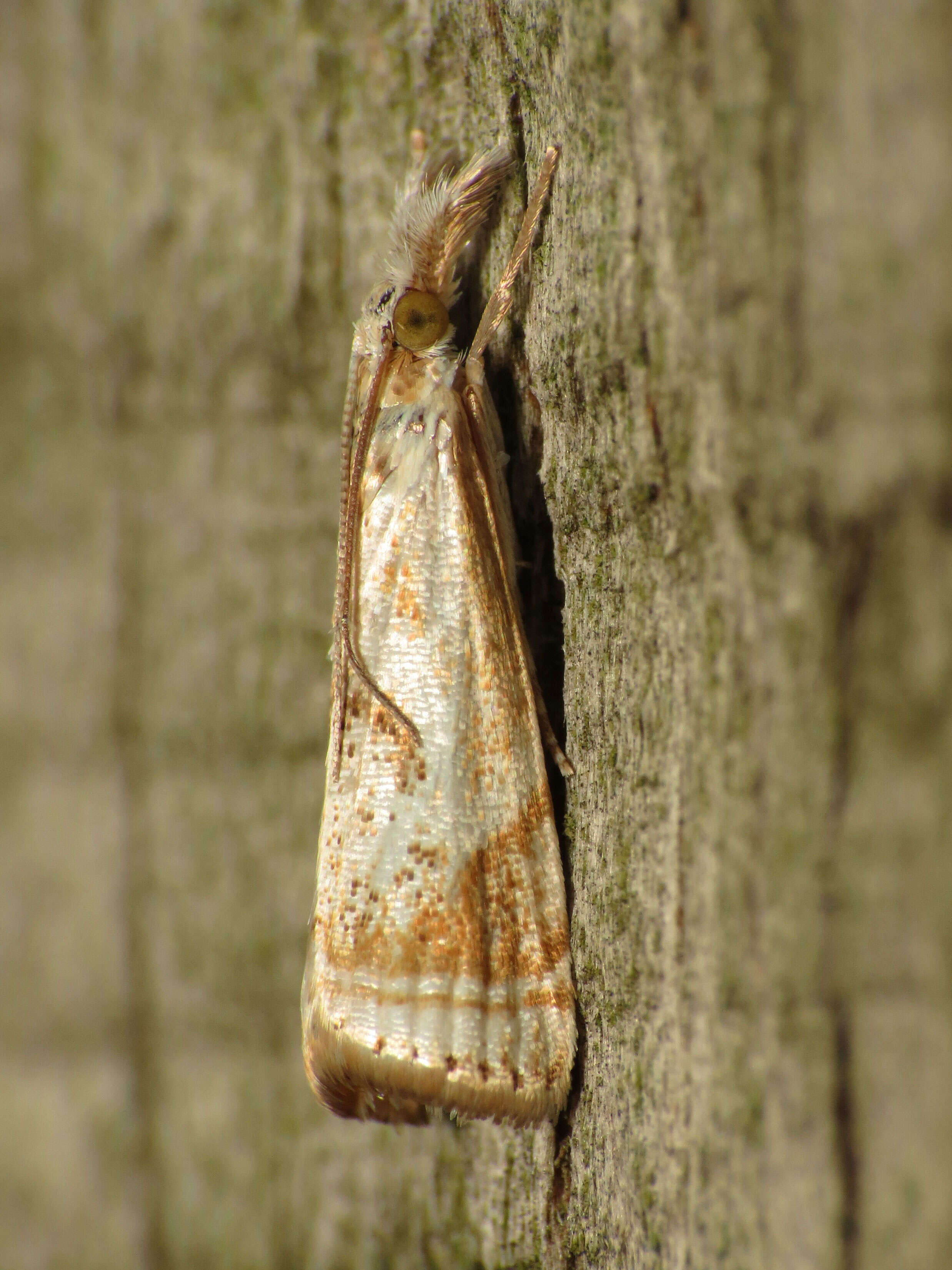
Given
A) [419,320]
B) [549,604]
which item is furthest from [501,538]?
[419,320]

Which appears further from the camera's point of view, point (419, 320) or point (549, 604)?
point (419, 320)

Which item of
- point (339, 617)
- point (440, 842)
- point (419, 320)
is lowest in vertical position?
point (440, 842)

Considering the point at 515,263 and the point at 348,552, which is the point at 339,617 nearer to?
the point at 348,552

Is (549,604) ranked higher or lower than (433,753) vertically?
higher

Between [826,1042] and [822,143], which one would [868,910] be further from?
[822,143]

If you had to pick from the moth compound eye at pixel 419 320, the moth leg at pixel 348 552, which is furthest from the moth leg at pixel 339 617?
the moth compound eye at pixel 419 320

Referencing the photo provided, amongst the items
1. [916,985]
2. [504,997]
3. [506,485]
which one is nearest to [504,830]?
[504,997]

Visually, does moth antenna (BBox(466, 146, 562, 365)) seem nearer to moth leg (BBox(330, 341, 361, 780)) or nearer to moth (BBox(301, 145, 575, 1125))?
moth (BBox(301, 145, 575, 1125))

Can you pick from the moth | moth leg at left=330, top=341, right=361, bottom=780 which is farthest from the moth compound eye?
moth leg at left=330, top=341, right=361, bottom=780
